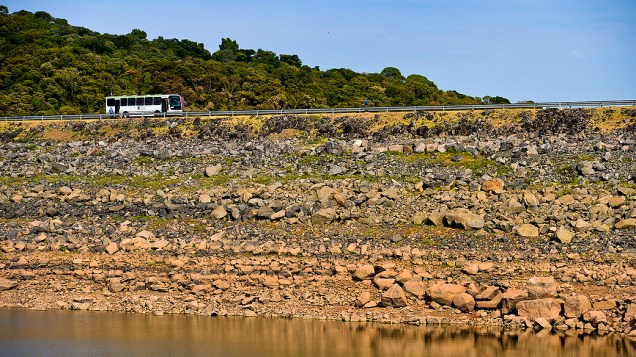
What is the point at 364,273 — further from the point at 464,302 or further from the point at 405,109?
the point at 405,109

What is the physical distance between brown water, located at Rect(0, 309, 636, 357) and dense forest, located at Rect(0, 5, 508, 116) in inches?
1909

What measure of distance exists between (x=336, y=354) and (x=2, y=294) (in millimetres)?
15673

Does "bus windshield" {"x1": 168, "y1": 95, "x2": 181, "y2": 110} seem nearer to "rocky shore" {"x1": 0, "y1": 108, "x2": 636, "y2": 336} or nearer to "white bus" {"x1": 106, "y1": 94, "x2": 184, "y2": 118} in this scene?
"white bus" {"x1": 106, "y1": 94, "x2": 184, "y2": 118}

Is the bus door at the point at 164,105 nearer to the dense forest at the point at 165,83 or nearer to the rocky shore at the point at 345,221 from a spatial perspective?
the rocky shore at the point at 345,221

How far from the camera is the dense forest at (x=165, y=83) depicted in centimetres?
7962

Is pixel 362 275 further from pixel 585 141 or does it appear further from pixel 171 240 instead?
pixel 585 141

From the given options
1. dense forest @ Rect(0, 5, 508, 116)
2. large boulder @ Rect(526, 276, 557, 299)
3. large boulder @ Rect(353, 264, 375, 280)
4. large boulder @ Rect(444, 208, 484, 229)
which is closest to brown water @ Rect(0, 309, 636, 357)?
large boulder @ Rect(526, 276, 557, 299)

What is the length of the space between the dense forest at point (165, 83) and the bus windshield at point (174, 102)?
39.1 ft

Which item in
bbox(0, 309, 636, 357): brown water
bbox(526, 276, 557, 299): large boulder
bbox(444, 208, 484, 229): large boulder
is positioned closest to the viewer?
bbox(0, 309, 636, 357): brown water

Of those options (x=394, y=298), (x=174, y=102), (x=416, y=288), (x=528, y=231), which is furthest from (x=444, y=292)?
(x=174, y=102)

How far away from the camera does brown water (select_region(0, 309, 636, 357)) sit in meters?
26.1

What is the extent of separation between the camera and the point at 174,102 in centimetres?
6644

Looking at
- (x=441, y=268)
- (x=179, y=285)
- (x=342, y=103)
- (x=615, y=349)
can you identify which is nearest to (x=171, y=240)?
(x=179, y=285)

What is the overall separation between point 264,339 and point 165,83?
2382 inches
